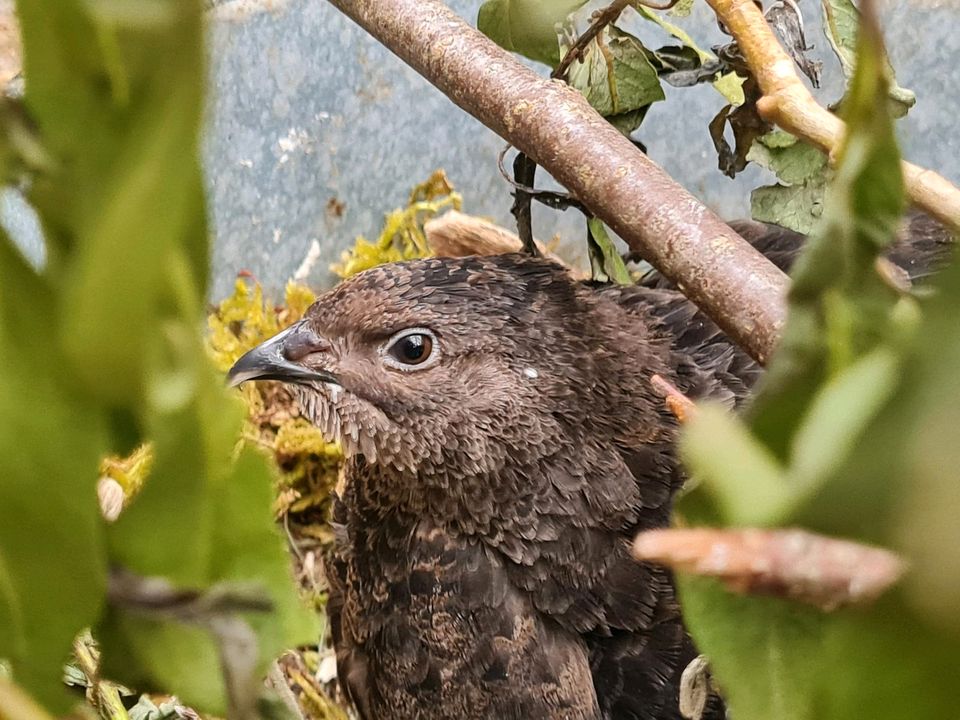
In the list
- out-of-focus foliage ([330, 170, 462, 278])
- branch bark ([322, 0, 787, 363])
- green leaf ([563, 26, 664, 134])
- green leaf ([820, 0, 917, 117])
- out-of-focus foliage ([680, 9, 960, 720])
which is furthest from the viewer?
out-of-focus foliage ([330, 170, 462, 278])

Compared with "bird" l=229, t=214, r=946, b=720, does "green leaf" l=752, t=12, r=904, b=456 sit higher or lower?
higher

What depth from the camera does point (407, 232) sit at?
1.78 m

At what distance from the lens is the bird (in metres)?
0.89

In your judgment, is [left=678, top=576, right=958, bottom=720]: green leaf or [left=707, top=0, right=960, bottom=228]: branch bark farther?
[left=707, top=0, right=960, bottom=228]: branch bark

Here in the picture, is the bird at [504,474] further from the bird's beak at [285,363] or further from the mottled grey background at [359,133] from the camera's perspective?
the mottled grey background at [359,133]

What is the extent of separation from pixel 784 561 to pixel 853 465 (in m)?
0.02

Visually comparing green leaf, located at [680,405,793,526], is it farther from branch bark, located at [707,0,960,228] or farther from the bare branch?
branch bark, located at [707,0,960,228]

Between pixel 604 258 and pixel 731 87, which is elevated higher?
pixel 731 87

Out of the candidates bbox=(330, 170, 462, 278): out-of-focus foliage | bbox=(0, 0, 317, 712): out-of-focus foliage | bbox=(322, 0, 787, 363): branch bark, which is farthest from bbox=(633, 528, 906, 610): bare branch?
bbox=(330, 170, 462, 278): out-of-focus foliage

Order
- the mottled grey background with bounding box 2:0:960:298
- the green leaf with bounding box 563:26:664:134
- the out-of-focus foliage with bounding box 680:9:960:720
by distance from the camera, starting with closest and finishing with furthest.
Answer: the out-of-focus foliage with bounding box 680:9:960:720 < the green leaf with bounding box 563:26:664:134 < the mottled grey background with bounding box 2:0:960:298

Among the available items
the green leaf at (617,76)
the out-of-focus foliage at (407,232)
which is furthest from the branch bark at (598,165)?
the out-of-focus foliage at (407,232)

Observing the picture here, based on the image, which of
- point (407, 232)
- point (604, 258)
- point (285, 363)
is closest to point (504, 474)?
point (285, 363)

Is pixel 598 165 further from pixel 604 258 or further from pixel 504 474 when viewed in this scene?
pixel 604 258

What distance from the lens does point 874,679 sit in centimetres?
19
